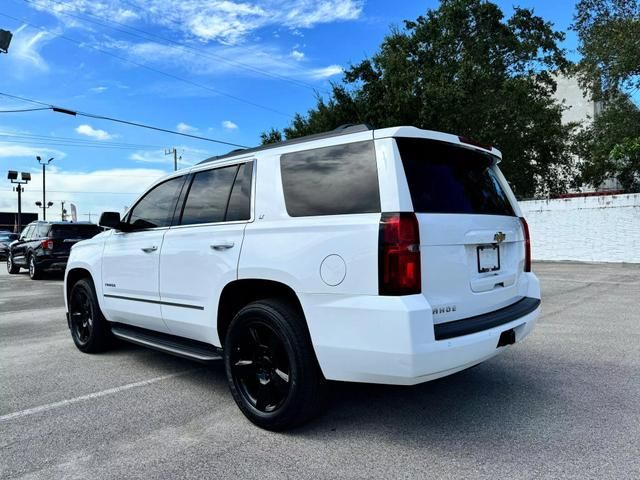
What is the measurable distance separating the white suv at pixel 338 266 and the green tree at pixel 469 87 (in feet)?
61.6

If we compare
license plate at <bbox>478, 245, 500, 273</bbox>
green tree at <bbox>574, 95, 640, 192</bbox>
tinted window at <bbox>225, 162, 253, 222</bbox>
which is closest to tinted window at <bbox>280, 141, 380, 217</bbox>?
tinted window at <bbox>225, 162, 253, 222</bbox>

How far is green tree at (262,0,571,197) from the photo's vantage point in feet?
73.0

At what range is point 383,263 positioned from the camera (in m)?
2.81

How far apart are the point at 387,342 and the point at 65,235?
14666 mm

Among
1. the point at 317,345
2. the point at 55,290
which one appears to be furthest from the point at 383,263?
the point at 55,290

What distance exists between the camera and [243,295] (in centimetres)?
373

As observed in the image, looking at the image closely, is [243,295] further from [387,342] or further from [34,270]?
[34,270]

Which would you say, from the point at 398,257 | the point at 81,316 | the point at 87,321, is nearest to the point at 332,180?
the point at 398,257

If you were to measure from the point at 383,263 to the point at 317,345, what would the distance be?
689 mm

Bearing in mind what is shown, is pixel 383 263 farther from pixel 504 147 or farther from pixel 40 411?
pixel 504 147

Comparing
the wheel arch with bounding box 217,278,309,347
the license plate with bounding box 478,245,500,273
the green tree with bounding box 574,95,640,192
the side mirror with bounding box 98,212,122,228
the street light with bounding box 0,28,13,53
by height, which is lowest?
the wheel arch with bounding box 217,278,309,347

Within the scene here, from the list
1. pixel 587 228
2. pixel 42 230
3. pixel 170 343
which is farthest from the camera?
pixel 587 228

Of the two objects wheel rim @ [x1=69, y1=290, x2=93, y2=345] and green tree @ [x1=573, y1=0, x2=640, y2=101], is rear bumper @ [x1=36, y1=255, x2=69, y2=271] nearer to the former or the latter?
wheel rim @ [x1=69, y1=290, x2=93, y2=345]

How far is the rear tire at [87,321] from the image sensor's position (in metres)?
5.35
